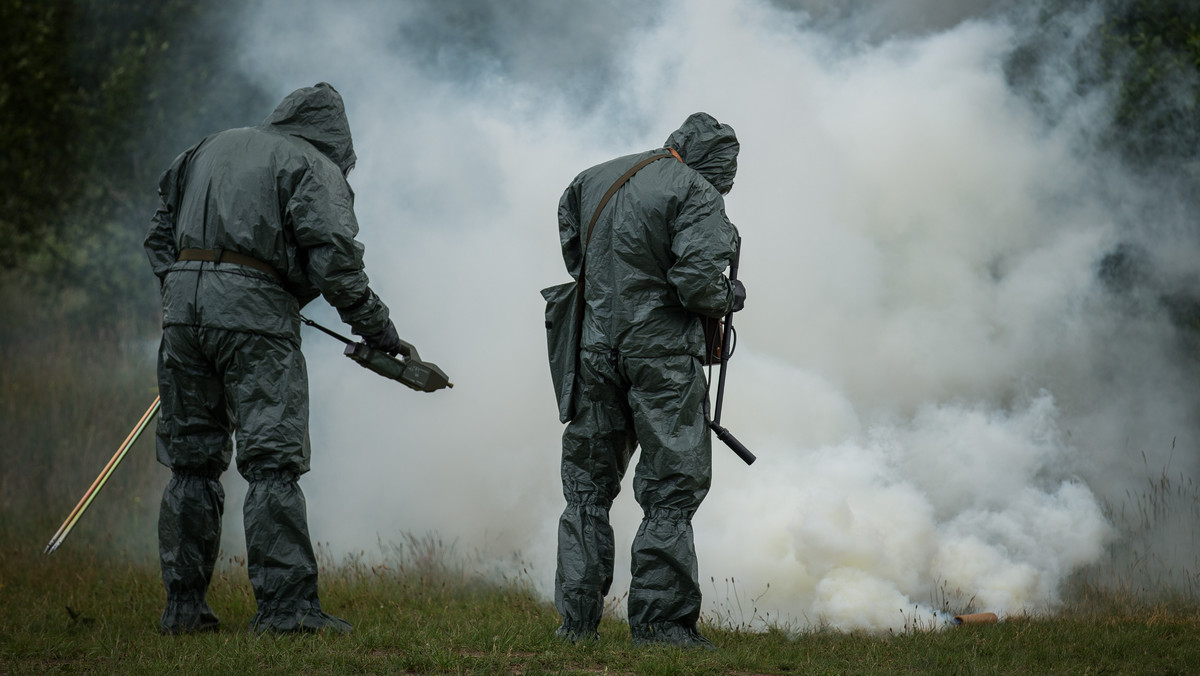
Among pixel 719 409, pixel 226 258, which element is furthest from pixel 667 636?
pixel 226 258

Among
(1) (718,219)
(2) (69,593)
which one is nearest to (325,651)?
(1) (718,219)

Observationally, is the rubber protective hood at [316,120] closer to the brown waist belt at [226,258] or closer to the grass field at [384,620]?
the brown waist belt at [226,258]

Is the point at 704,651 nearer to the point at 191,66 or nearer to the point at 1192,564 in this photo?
the point at 1192,564

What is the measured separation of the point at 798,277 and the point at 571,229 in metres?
2.69

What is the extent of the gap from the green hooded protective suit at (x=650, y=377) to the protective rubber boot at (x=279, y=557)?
98 cm

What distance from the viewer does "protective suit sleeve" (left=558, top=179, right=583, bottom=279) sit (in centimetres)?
424

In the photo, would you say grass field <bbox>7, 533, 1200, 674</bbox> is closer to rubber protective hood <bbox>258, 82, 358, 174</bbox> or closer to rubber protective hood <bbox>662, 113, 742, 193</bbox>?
rubber protective hood <bbox>662, 113, 742, 193</bbox>

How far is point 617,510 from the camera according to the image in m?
6.09

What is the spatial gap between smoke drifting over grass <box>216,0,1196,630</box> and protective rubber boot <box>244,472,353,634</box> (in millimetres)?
2054

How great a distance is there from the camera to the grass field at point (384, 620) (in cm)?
366

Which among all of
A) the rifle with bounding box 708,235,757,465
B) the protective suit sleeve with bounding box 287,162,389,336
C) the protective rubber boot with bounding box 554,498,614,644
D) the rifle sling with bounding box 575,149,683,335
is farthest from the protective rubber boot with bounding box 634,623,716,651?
the protective suit sleeve with bounding box 287,162,389,336

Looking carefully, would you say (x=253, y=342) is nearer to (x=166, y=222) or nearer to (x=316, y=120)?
(x=166, y=222)

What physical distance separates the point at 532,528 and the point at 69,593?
7.97 ft

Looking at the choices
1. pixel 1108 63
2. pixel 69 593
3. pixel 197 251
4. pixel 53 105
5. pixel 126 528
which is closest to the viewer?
pixel 197 251
